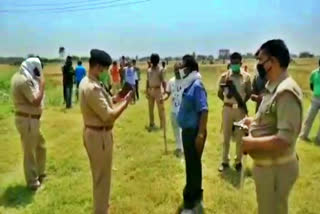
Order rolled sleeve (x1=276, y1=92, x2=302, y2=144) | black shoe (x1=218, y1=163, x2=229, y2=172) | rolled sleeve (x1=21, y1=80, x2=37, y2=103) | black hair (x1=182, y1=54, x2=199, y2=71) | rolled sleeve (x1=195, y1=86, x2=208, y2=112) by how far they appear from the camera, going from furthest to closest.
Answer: black shoe (x1=218, y1=163, x2=229, y2=172) → rolled sleeve (x1=21, y1=80, x2=37, y2=103) → black hair (x1=182, y1=54, x2=199, y2=71) → rolled sleeve (x1=195, y1=86, x2=208, y2=112) → rolled sleeve (x1=276, y1=92, x2=302, y2=144)

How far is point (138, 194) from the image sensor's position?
24.4 feet

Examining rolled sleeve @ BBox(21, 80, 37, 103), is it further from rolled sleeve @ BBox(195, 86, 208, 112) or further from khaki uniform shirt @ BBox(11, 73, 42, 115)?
rolled sleeve @ BBox(195, 86, 208, 112)

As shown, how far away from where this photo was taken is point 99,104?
5258 millimetres

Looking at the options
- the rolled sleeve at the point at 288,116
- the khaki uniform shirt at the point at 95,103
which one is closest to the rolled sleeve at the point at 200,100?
the khaki uniform shirt at the point at 95,103

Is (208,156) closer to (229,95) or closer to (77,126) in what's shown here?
(229,95)

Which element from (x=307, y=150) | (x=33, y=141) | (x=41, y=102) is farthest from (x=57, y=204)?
(x=307, y=150)

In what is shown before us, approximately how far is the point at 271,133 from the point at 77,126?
1060 cm

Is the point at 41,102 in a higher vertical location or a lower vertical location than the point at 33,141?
higher

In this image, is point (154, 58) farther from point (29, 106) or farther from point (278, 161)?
point (278, 161)

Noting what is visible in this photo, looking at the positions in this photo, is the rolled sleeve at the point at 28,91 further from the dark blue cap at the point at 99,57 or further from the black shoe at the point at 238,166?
the black shoe at the point at 238,166

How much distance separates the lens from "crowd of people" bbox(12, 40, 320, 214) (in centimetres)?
406

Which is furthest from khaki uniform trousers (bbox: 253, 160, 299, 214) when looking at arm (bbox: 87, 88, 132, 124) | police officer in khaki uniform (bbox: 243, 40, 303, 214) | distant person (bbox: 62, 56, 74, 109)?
distant person (bbox: 62, 56, 74, 109)

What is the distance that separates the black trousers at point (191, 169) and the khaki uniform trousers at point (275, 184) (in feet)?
6.46

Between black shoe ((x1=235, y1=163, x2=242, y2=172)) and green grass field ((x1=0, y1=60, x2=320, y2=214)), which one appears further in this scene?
black shoe ((x1=235, y1=163, x2=242, y2=172))
